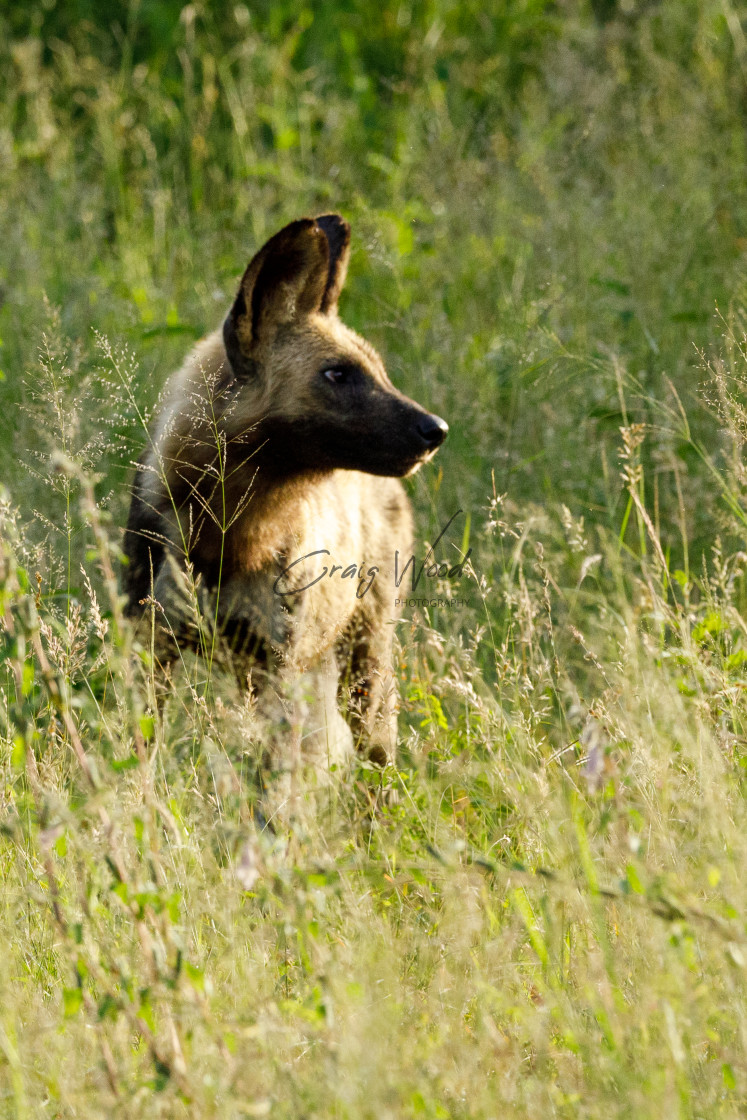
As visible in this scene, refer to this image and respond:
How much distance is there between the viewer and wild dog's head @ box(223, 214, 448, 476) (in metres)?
3.54

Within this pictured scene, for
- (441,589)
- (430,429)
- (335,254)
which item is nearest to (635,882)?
(441,589)

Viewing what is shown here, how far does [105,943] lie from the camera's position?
6.61 feet

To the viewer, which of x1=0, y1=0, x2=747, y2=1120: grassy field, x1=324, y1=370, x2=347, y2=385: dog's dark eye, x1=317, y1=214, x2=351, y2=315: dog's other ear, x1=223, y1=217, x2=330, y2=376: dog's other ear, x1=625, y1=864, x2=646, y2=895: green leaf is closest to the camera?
x1=625, y1=864, x2=646, y2=895: green leaf

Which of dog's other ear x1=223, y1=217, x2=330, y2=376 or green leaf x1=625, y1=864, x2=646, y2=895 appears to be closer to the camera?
green leaf x1=625, y1=864, x2=646, y2=895

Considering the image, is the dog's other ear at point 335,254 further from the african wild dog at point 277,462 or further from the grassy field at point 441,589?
the grassy field at point 441,589

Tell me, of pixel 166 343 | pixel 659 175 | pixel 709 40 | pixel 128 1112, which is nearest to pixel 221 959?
pixel 128 1112

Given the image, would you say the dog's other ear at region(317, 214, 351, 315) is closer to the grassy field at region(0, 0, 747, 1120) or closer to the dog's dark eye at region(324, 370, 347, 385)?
the dog's dark eye at region(324, 370, 347, 385)

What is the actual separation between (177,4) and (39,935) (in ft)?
22.0

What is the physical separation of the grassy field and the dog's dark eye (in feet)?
1.96

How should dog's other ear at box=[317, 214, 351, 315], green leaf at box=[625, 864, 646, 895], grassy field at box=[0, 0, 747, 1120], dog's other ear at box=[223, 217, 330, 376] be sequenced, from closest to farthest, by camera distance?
1. green leaf at box=[625, 864, 646, 895]
2. grassy field at box=[0, 0, 747, 1120]
3. dog's other ear at box=[223, 217, 330, 376]
4. dog's other ear at box=[317, 214, 351, 315]

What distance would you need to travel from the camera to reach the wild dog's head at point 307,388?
354cm
